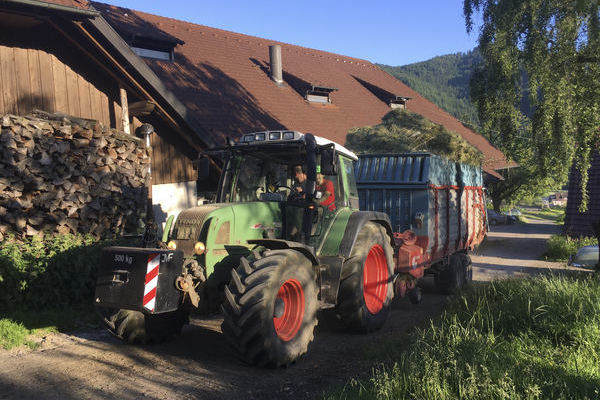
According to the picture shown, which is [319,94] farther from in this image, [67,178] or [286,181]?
[286,181]

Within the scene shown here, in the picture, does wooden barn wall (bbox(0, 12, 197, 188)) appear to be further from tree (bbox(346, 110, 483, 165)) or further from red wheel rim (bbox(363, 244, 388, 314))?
tree (bbox(346, 110, 483, 165))

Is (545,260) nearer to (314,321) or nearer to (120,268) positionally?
(314,321)

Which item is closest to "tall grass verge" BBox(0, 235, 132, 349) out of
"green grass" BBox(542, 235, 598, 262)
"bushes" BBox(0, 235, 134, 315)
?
"bushes" BBox(0, 235, 134, 315)

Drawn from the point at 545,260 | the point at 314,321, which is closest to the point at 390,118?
the point at 545,260

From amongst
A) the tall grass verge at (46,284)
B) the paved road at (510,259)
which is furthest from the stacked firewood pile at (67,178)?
the paved road at (510,259)

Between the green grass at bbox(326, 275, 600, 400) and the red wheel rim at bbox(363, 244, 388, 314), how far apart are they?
921mm

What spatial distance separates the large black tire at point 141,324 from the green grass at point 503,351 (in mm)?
2206

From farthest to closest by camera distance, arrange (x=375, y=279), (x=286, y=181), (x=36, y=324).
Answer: (x=375, y=279), (x=36, y=324), (x=286, y=181)

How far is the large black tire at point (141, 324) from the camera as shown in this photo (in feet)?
17.3

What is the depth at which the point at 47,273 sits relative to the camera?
22.7 feet

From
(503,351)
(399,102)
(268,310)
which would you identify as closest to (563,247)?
(399,102)

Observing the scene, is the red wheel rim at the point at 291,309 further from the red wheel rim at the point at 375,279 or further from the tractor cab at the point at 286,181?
the red wheel rim at the point at 375,279

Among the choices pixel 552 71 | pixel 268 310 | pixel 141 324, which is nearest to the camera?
pixel 268 310

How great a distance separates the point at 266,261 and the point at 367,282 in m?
2.37
